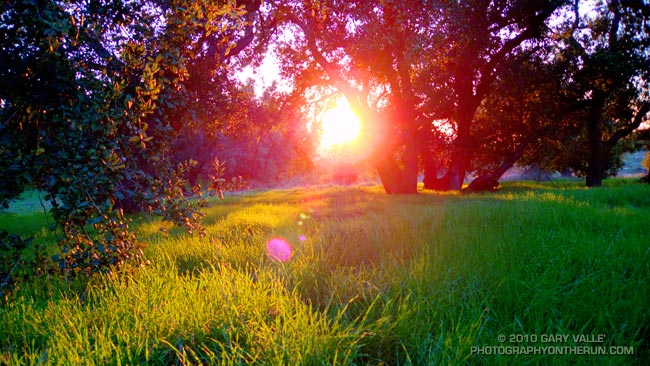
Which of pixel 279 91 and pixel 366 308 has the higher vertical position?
pixel 279 91

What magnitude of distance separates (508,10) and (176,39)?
54.6ft

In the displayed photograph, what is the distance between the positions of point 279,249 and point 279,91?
1265cm

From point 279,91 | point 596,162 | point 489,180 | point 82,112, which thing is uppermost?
point 279,91

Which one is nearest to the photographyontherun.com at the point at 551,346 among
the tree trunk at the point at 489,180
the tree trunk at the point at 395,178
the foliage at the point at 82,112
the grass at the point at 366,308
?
the grass at the point at 366,308

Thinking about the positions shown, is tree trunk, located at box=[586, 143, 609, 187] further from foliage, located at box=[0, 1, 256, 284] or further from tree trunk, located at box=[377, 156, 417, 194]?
foliage, located at box=[0, 1, 256, 284]

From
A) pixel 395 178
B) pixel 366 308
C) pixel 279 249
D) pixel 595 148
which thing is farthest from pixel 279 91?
pixel 595 148

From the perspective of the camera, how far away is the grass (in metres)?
2.21

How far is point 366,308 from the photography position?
290 cm

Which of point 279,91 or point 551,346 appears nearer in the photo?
point 551,346

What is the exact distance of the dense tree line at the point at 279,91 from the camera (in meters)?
2.96

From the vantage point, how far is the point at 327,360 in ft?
6.67

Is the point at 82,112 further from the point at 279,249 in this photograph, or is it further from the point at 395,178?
the point at 395,178

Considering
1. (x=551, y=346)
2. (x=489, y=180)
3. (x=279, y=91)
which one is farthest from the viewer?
(x=489, y=180)

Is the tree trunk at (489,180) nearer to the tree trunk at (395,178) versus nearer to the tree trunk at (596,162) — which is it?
the tree trunk at (395,178)
